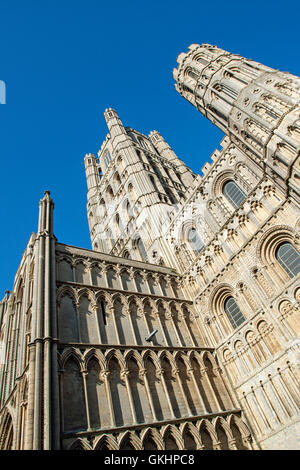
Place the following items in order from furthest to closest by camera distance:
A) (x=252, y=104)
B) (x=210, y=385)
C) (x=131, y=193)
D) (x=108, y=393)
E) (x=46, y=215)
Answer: (x=131, y=193) → (x=46, y=215) → (x=252, y=104) → (x=210, y=385) → (x=108, y=393)

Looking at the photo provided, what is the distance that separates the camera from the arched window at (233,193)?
1816 cm

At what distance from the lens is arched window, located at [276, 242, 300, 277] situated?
13.6 meters

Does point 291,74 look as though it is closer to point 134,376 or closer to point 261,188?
point 261,188

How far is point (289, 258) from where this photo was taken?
14055 millimetres

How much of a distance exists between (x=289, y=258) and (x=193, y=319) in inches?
272

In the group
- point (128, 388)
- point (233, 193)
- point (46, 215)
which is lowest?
point (128, 388)

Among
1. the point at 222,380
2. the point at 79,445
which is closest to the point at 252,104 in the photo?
the point at 222,380

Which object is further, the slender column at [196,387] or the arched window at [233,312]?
the arched window at [233,312]

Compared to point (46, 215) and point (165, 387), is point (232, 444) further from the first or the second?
point (46, 215)

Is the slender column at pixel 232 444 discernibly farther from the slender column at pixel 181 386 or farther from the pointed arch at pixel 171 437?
the pointed arch at pixel 171 437

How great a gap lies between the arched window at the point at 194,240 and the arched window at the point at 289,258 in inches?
237

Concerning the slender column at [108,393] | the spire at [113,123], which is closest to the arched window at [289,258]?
the slender column at [108,393]
